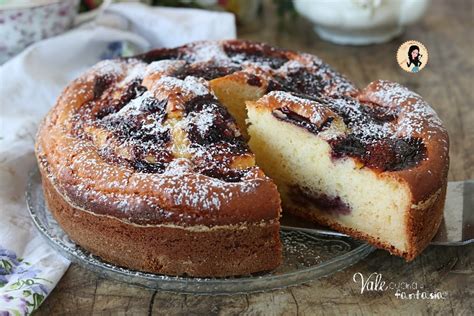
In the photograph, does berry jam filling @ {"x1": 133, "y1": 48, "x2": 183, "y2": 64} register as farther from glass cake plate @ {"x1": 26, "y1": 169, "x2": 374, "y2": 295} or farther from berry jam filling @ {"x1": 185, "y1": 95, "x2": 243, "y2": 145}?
glass cake plate @ {"x1": 26, "y1": 169, "x2": 374, "y2": 295}

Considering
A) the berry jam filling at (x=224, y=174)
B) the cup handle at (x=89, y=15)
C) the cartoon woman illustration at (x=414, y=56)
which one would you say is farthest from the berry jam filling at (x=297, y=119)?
the cup handle at (x=89, y=15)

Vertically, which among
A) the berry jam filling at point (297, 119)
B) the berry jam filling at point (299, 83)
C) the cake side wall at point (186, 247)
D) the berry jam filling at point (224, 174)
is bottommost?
the cake side wall at point (186, 247)

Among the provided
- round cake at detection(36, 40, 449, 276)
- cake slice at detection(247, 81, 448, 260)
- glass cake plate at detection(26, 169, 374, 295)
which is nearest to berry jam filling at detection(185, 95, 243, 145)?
round cake at detection(36, 40, 449, 276)

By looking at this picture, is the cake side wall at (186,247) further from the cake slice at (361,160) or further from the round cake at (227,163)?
the cake slice at (361,160)

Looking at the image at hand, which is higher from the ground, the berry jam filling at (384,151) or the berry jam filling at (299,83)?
the berry jam filling at (384,151)

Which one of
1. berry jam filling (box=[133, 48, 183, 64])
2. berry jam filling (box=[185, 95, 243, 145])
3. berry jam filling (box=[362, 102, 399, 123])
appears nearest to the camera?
berry jam filling (box=[185, 95, 243, 145])

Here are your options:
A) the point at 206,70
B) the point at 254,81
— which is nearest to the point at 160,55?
the point at 206,70

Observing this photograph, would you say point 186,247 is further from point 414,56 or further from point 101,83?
point 414,56
